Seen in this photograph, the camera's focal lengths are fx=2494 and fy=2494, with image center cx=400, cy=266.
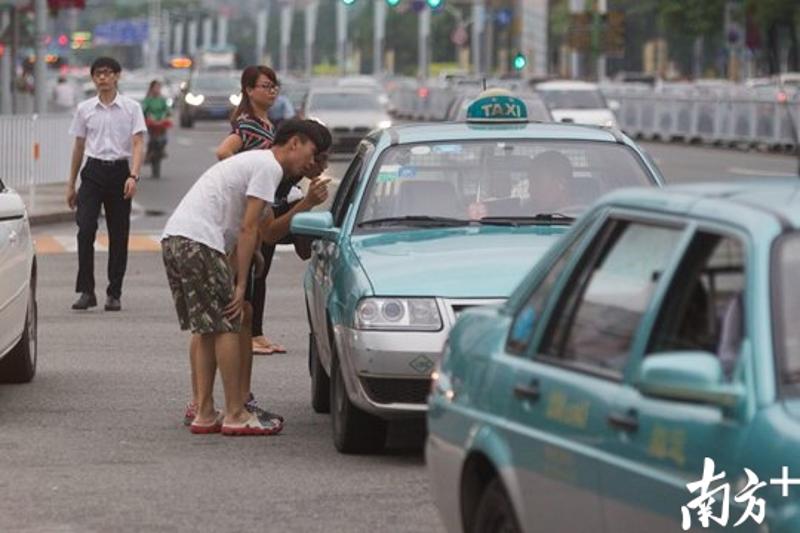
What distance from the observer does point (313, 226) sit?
1191 cm

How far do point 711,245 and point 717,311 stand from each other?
0.69 ft

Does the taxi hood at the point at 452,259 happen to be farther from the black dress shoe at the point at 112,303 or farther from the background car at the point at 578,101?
the background car at the point at 578,101

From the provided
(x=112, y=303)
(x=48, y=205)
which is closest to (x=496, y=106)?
(x=112, y=303)

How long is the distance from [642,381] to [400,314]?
508 cm

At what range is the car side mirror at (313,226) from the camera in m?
11.9

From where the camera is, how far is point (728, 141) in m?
60.9

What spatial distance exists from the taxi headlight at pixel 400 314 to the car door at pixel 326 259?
2.76ft

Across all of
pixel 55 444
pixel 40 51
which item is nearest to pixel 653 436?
pixel 55 444

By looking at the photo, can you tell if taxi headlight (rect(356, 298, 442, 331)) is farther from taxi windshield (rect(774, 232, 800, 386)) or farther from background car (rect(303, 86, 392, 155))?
background car (rect(303, 86, 392, 155))

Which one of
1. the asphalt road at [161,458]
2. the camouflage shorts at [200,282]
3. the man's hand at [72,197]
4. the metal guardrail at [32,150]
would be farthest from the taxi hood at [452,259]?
the metal guardrail at [32,150]

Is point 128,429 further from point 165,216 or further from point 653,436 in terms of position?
point 165,216

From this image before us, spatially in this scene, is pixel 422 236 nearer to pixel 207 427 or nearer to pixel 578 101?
pixel 207 427

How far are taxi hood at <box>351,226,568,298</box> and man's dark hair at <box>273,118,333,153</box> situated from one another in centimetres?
53

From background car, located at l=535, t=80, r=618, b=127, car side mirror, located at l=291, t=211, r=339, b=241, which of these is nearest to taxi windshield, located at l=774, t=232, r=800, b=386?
car side mirror, located at l=291, t=211, r=339, b=241
